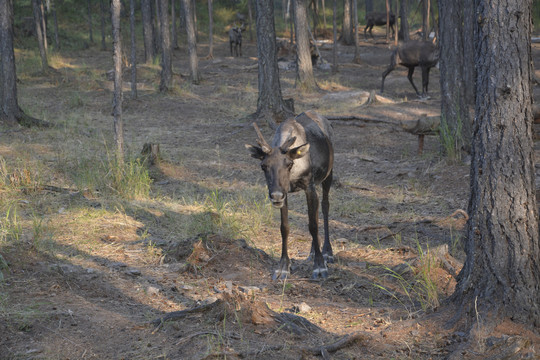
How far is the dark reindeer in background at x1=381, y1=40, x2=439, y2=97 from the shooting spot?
61.7ft

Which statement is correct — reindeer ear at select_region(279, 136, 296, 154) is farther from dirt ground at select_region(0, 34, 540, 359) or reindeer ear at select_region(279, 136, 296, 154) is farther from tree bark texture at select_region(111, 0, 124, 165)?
tree bark texture at select_region(111, 0, 124, 165)

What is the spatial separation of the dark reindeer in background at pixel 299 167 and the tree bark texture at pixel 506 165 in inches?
78.1

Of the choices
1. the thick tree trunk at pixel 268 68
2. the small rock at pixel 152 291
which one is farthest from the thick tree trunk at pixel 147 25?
the small rock at pixel 152 291

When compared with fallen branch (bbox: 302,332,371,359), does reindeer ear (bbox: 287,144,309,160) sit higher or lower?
higher

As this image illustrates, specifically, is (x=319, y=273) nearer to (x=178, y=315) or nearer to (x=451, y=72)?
(x=178, y=315)

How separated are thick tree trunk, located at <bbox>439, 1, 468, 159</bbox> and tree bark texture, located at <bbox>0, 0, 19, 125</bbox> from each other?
9755 mm

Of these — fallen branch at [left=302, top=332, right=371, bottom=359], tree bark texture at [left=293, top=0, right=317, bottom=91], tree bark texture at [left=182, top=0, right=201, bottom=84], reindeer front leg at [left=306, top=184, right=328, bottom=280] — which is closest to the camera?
fallen branch at [left=302, top=332, right=371, bottom=359]

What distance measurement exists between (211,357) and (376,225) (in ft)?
15.1

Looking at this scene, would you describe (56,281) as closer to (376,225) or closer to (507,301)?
(507,301)

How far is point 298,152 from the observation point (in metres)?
5.89

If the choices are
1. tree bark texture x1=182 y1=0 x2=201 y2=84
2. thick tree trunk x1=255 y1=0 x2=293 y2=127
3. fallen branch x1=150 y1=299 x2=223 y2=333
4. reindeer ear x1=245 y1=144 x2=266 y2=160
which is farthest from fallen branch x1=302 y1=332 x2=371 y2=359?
tree bark texture x1=182 y1=0 x2=201 y2=84

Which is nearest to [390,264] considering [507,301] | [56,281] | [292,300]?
[292,300]

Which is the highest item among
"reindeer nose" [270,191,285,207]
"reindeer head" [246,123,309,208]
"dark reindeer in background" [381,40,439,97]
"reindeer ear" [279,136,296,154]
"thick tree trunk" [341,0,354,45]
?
"thick tree trunk" [341,0,354,45]

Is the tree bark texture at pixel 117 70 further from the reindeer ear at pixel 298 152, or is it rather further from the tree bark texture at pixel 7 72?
the tree bark texture at pixel 7 72
